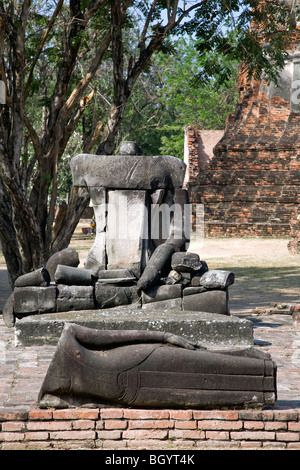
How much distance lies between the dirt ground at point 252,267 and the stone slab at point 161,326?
113 inches

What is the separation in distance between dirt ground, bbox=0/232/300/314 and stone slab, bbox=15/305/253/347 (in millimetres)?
2881

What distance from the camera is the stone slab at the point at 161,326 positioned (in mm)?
5918

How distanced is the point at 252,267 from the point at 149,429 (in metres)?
10.4

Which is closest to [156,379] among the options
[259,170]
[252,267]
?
[252,267]

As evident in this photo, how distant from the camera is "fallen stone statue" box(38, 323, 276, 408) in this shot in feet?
13.5

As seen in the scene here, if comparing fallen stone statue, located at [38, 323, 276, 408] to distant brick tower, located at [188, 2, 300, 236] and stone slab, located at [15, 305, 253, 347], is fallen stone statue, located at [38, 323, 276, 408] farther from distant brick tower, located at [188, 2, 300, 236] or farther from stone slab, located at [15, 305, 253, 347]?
distant brick tower, located at [188, 2, 300, 236]

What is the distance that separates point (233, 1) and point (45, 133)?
3.41 metres

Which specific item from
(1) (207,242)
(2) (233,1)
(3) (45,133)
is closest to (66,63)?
(3) (45,133)

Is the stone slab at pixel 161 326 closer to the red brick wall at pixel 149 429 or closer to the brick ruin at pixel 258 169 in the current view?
the red brick wall at pixel 149 429

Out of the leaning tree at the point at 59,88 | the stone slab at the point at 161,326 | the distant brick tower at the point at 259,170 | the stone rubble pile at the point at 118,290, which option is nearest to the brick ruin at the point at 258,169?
the distant brick tower at the point at 259,170

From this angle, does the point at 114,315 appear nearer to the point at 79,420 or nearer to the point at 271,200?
the point at 79,420

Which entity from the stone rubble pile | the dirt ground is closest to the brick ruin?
the dirt ground

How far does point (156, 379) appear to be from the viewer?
4.13 m

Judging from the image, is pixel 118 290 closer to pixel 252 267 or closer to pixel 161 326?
pixel 161 326
